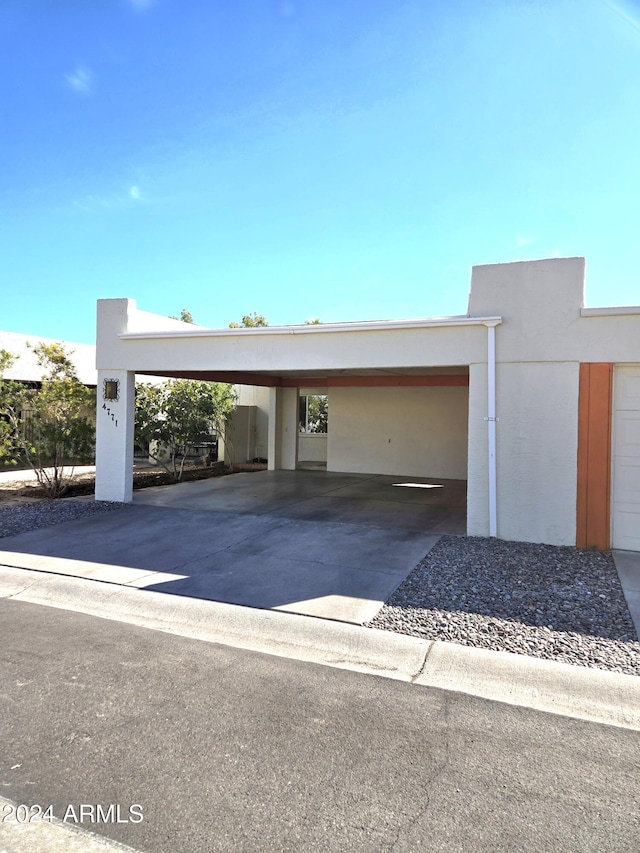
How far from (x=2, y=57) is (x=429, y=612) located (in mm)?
11453

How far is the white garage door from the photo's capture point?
26.7 feet

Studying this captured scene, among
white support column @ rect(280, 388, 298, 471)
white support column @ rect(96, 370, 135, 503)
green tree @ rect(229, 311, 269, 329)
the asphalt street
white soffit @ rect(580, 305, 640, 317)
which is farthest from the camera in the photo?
green tree @ rect(229, 311, 269, 329)

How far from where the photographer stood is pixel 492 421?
8578 millimetres

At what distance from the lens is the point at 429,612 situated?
5.74 meters

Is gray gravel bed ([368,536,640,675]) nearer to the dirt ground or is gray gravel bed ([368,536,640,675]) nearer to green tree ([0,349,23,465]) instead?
the dirt ground

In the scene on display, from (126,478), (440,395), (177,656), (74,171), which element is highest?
(74,171)

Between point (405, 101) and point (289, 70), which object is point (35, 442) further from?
point (405, 101)

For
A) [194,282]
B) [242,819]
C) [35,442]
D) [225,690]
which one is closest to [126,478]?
[35,442]

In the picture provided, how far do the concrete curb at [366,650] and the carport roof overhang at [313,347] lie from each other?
4911 millimetres

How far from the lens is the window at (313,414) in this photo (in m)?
19.1

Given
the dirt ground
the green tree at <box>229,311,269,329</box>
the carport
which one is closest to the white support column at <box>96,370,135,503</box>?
the carport

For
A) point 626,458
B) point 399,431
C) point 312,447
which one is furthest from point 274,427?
point 626,458

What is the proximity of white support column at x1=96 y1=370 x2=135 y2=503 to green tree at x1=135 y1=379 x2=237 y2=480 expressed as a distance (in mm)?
2796

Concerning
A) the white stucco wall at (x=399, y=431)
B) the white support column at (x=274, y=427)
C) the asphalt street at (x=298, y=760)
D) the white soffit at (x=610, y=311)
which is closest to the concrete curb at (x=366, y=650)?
the asphalt street at (x=298, y=760)
